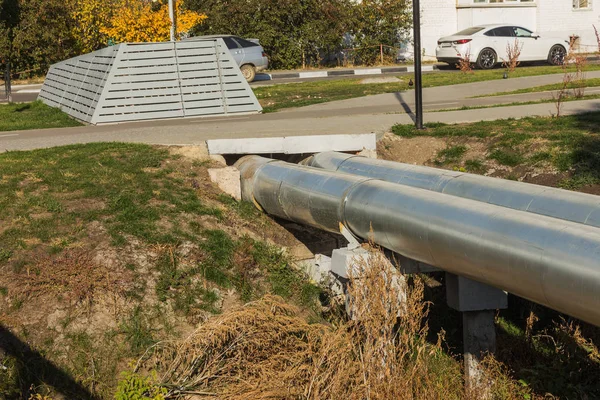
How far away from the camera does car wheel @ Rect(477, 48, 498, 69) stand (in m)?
24.4

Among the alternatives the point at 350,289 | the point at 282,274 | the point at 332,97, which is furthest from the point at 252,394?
the point at 332,97

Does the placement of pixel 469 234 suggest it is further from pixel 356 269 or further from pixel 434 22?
pixel 434 22

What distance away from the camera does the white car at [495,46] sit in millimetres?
24266

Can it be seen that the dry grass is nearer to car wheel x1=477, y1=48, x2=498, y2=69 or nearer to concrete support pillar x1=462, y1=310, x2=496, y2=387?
concrete support pillar x1=462, y1=310, x2=496, y2=387

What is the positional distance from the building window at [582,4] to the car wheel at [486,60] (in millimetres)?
10231

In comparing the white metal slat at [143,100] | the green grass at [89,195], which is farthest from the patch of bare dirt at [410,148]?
the white metal slat at [143,100]

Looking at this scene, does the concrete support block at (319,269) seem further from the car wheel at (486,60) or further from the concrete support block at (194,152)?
the car wheel at (486,60)

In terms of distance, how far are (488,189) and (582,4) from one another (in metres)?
Result: 28.2

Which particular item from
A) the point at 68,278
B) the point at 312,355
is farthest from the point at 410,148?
the point at 312,355

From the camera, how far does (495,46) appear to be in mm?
24547

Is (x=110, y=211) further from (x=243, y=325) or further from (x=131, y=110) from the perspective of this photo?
(x=131, y=110)

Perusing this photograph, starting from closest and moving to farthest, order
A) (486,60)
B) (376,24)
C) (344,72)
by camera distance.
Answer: (486,60) → (344,72) → (376,24)

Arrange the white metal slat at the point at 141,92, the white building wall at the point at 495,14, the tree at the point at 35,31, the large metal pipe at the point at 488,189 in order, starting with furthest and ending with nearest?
the white building wall at the point at 495,14
the tree at the point at 35,31
the white metal slat at the point at 141,92
the large metal pipe at the point at 488,189

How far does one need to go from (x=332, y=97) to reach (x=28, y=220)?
1010 cm
